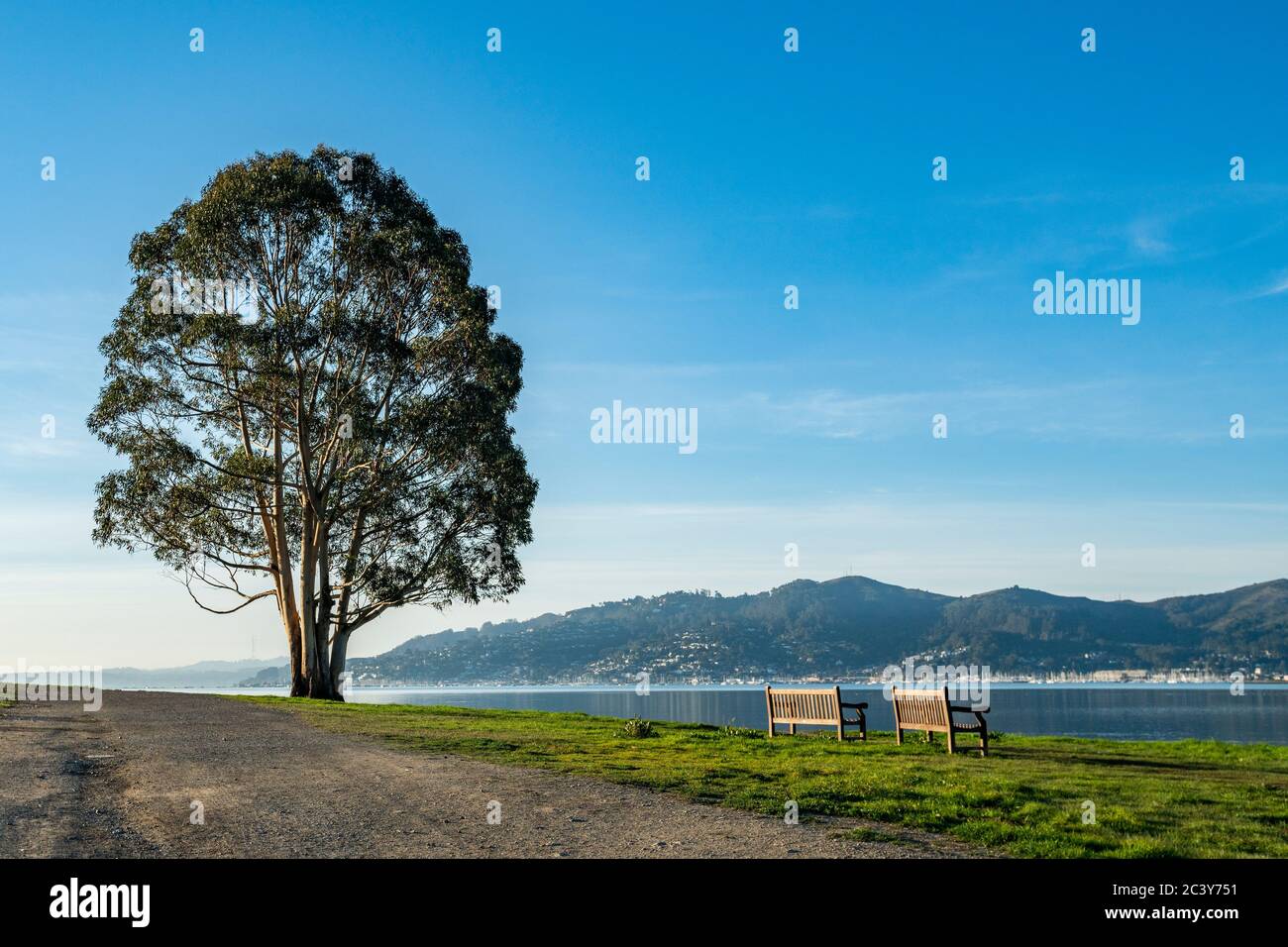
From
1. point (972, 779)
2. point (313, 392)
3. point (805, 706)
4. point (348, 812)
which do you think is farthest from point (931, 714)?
point (313, 392)

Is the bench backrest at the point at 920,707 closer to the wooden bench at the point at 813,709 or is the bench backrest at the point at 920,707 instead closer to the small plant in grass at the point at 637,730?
the wooden bench at the point at 813,709

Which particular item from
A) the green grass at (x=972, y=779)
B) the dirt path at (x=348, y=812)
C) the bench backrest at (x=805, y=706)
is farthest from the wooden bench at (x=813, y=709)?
the dirt path at (x=348, y=812)

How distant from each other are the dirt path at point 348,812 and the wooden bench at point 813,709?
22.2 ft

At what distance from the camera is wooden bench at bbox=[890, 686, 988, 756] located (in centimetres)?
1488

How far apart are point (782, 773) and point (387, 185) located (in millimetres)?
27270

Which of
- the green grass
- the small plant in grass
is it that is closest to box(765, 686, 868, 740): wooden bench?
the green grass

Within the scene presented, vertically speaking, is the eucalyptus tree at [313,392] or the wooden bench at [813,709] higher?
the eucalyptus tree at [313,392]

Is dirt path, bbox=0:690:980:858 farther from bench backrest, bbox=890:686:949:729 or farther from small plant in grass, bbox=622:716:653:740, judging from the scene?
bench backrest, bbox=890:686:949:729

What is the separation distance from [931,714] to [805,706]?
303 centimetres

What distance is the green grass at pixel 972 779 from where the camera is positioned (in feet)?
26.1
